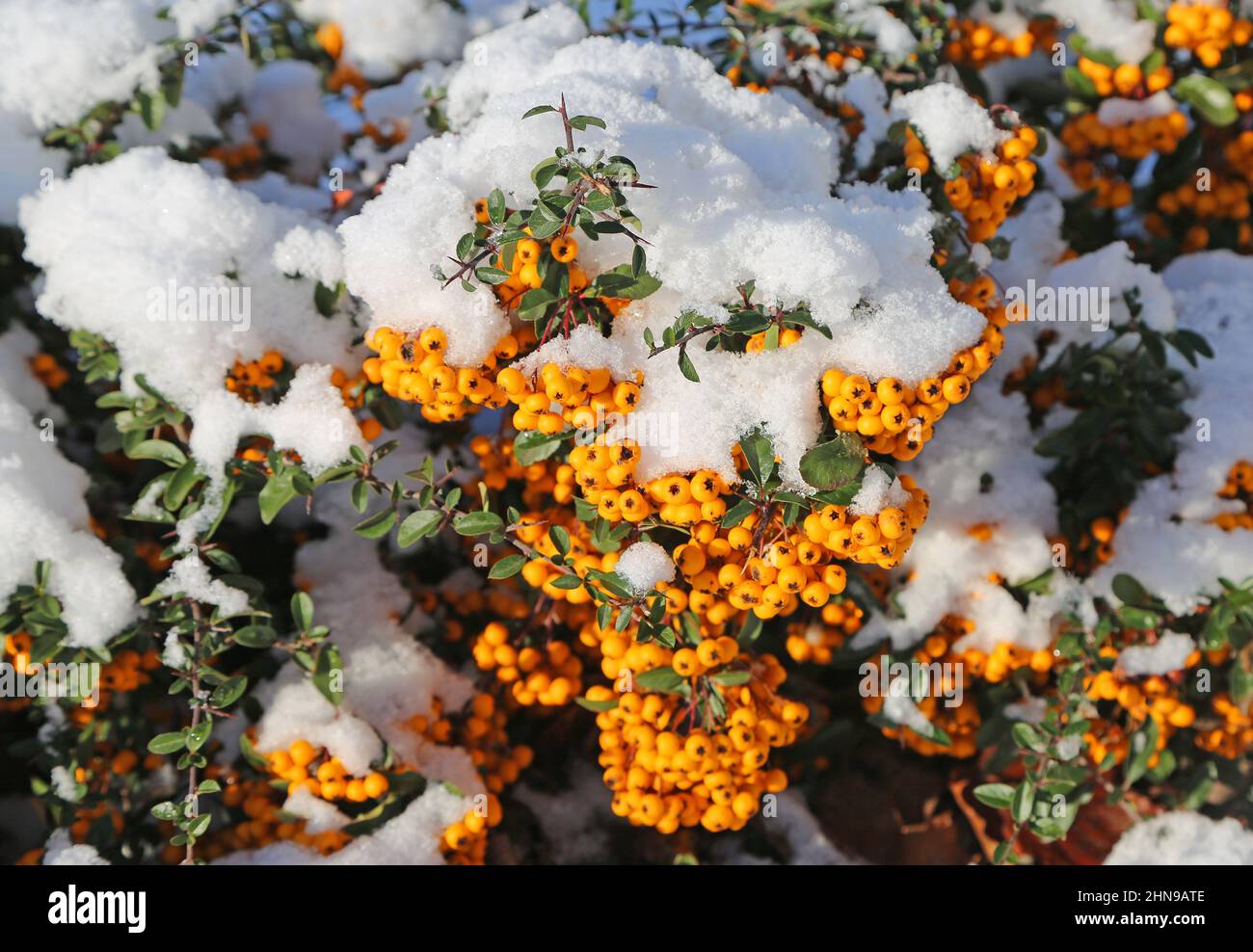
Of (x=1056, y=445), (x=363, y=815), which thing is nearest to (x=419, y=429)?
(x=363, y=815)

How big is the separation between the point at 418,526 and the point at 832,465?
1097mm

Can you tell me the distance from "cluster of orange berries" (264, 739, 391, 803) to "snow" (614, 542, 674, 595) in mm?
1068

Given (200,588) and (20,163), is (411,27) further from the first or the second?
(200,588)

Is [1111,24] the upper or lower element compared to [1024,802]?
upper

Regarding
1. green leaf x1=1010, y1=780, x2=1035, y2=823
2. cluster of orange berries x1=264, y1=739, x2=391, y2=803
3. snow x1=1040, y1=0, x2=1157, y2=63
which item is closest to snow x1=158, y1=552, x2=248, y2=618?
cluster of orange berries x1=264, y1=739, x2=391, y2=803

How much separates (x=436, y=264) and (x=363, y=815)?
1.76 metres

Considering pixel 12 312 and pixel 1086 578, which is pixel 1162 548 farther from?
pixel 12 312

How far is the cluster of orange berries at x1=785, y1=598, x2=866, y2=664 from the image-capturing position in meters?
3.10

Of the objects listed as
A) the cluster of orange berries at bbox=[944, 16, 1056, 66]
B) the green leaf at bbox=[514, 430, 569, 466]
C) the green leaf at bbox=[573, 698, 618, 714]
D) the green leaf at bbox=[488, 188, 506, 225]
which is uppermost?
the cluster of orange berries at bbox=[944, 16, 1056, 66]

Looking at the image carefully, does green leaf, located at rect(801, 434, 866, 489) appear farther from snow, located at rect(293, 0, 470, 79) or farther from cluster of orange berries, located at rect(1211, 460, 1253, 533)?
snow, located at rect(293, 0, 470, 79)

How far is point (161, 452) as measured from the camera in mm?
2811

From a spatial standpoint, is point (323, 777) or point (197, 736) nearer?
point (197, 736)

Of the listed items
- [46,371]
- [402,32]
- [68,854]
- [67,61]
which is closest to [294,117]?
[402,32]

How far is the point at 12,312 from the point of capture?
11.0 ft
